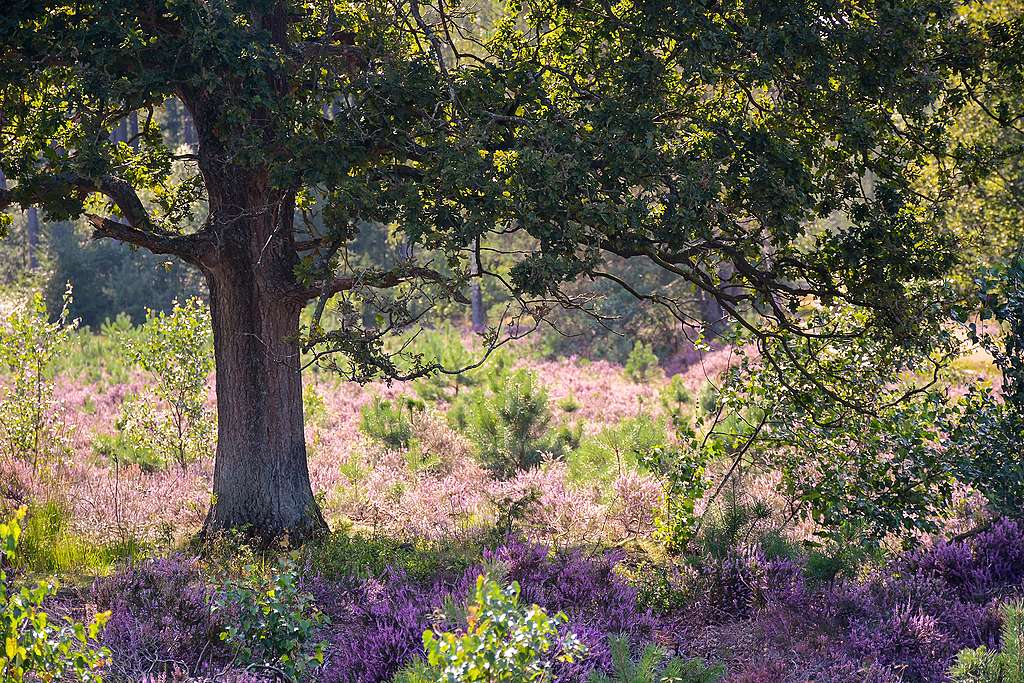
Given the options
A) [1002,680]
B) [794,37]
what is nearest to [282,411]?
[794,37]

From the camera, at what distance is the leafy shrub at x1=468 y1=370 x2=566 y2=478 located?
38.2ft

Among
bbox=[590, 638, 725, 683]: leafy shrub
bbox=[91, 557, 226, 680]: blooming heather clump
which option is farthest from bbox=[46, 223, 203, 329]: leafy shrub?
bbox=[590, 638, 725, 683]: leafy shrub

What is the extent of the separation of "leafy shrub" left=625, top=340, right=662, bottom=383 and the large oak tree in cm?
1420

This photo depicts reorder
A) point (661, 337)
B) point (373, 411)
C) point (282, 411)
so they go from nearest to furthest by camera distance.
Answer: point (282, 411) → point (373, 411) → point (661, 337)

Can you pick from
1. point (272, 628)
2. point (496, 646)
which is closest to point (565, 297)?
point (272, 628)

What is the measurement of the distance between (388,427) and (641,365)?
35.7ft

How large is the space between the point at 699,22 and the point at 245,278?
4.54 m

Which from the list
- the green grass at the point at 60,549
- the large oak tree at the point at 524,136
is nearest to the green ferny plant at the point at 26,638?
the large oak tree at the point at 524,136

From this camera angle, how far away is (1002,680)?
3.35 m

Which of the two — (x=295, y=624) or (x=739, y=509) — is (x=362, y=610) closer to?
(x=295, y=624)

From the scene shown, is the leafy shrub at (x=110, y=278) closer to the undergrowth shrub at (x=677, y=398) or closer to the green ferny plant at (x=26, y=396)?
the undergrowth shrub at (x=677, y=398)

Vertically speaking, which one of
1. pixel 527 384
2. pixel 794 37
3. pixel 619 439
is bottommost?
pixel 619 439

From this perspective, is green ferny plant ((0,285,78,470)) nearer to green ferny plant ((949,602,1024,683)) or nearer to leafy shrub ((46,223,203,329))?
green ferny plant ((949,602,1024,683))

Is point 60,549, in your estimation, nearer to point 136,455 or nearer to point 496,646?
point 136,455
